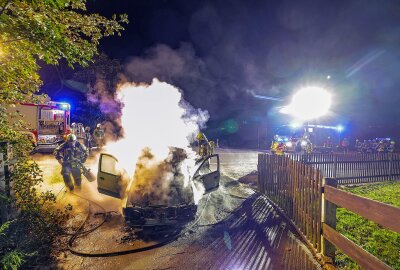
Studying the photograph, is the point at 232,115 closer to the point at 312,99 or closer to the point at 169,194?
the point at 312,99

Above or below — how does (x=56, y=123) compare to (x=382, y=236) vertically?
above

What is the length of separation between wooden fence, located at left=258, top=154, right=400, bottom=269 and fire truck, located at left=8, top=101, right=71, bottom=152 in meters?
14.2

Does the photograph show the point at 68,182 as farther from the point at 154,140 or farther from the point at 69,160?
the point at 154,140

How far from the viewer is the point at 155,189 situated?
18.9ft

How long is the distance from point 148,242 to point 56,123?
16.4 m

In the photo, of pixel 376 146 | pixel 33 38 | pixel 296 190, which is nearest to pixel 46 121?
pixel 33 38

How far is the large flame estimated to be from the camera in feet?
20.0

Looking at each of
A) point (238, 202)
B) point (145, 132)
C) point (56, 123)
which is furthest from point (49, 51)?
point (56, 123)

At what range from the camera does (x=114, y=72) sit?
75.2 feet

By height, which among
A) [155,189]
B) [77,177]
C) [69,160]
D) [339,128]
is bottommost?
[77,177]

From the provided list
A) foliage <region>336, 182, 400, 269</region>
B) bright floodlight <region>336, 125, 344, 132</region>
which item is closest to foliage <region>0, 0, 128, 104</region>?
foliage <region>336, 182, 400, 269</region>

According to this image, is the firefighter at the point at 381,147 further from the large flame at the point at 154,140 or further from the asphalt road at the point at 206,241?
the asphalt road at the point at 206,241

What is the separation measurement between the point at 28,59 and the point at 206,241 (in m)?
4.95

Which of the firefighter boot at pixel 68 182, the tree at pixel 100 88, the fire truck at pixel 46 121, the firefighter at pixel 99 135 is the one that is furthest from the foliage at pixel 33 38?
the tree at pixel 100 88
